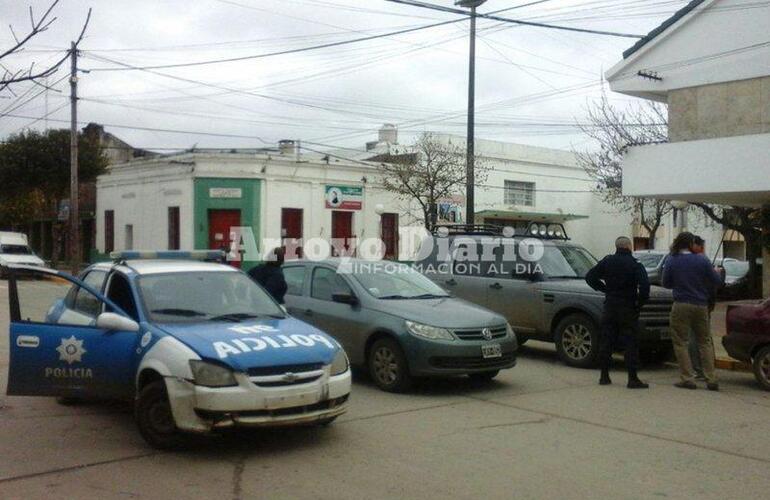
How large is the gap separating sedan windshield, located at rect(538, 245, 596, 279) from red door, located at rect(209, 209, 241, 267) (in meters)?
21.4

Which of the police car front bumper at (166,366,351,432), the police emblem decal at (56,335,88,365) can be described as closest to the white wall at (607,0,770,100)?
the police car front bumper at (166,366,351,432)

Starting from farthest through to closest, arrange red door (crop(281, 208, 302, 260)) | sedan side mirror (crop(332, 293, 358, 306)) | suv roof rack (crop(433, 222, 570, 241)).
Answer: red door (crop(281, 208, 302, 260))
suv roof rack (crop(433, 222, 570, 241))
sedan side mirror (crop(332, 293, 358, 306))

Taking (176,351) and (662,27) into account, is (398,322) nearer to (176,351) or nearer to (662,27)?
(176,351)

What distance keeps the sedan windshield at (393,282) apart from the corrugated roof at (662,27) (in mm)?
10965

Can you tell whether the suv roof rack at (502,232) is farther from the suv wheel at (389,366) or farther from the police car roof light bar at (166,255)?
the police car roof light bar at (166,255)

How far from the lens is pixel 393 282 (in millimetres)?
10359

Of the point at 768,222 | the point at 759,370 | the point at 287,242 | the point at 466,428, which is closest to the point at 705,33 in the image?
the point at 768,222

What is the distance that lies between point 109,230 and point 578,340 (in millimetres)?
31342

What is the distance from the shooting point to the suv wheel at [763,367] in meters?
9.62

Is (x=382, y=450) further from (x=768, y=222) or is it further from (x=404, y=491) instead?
(x=768, y=222)

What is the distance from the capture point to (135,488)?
558 centimetres

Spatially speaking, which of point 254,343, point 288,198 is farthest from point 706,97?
point 288,198

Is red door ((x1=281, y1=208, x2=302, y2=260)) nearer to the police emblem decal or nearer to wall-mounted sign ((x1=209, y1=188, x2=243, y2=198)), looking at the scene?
wall-mounted sign ((x1=209, y1=188, x2=243, y2=198))

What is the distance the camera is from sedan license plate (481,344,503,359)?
9117 millimetres
